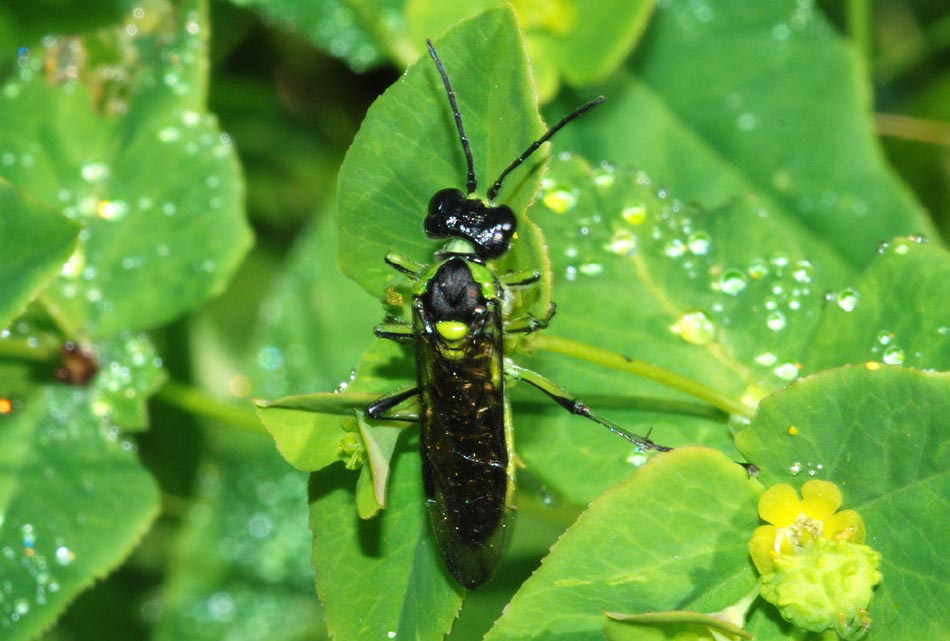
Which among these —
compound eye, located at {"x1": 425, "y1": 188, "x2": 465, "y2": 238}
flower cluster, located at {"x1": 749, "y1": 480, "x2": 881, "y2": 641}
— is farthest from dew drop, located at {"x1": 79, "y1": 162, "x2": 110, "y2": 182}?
flower cluster, located at {"x1": 749, "y1": 480, "x2": 881, "y2": 641}

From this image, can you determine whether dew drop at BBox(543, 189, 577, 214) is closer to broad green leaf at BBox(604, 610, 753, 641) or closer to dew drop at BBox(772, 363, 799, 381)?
dew drop at BBox(772, 363, 799, 381)

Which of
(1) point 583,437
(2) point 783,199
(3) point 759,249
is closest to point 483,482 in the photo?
(1) point 583,437

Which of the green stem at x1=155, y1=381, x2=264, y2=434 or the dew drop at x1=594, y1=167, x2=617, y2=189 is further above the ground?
the dew drop at x1=594, y1=167, x2=617, y2=189

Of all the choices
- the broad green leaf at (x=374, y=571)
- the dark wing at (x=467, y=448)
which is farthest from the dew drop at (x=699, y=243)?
the broad green leaf at (x=374, y=571)

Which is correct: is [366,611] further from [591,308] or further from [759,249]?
[759,249]

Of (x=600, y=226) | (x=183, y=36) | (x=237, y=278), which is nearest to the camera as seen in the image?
(x=600, y=226)

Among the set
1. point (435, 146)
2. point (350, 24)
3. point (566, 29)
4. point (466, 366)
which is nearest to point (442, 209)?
point (435, 146)
